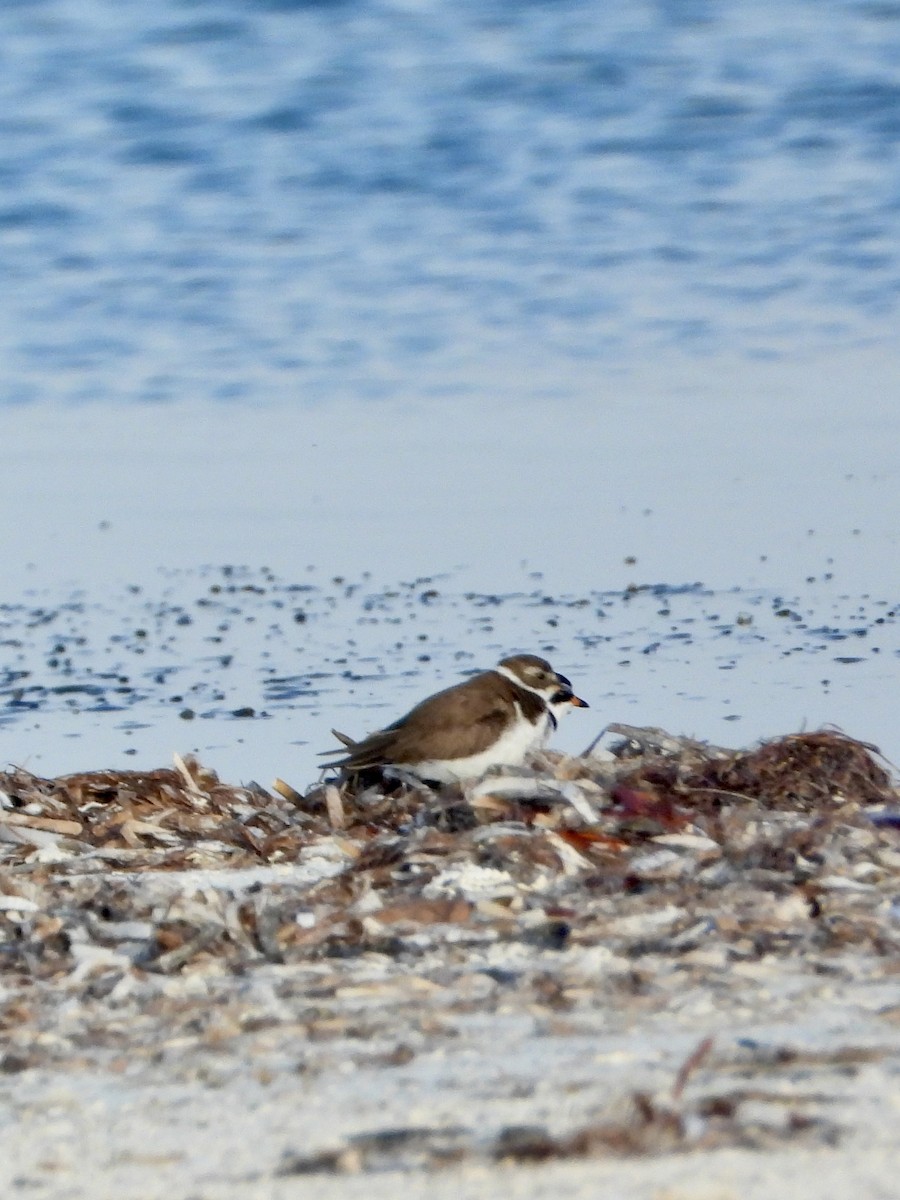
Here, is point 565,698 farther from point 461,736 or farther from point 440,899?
point 440,899

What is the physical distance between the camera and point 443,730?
23.1 ft

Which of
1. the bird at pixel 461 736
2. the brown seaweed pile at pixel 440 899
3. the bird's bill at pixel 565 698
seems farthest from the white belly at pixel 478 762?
the bird's bill at pixel 565 698

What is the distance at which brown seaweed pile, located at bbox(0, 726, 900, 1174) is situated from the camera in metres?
4.55

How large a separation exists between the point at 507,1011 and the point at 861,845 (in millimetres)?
1505

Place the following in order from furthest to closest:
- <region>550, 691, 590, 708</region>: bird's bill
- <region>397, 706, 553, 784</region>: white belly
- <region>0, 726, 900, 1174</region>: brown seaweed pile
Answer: <region>550, 691, 590, 708</region>: bird's bill < <region>397, 706, 553, 784</region>: white belly < <region>0, 726, 900, 1174</region>: brown seaweed pile

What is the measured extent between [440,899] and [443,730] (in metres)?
1.68

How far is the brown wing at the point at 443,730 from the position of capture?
6988mm

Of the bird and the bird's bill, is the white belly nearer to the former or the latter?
the bird

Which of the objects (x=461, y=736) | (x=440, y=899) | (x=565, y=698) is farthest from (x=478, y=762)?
(x=440, y=899)

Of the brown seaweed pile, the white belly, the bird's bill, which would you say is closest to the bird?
the white belly

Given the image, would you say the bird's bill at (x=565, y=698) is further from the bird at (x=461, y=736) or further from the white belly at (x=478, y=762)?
the white belly at (x=478, y=762)

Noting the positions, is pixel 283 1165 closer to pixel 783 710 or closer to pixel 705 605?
pixel 783 710

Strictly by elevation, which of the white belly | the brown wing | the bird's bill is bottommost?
the bird's bill

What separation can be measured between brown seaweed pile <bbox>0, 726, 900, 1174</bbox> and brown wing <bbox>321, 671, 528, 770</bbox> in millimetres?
122
